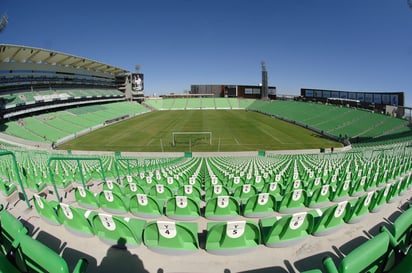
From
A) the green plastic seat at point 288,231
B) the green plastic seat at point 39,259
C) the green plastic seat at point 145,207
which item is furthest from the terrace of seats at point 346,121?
the green plastic seat at point 39,259

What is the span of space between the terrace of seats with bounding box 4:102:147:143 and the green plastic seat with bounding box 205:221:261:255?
43001 mm

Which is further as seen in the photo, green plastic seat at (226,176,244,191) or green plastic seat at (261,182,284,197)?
green plastic seat at (226,176,244,191)

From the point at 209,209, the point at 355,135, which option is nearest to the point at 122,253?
the point at 209,209

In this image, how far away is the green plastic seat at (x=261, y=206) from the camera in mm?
5715

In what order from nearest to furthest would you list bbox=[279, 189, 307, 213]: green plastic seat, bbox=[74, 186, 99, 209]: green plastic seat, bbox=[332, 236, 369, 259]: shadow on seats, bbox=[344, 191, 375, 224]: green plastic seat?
bbox=[332, 236, 369, 259]: shadow on seats
bbox=[344, 191, 375, 224]: green plastic seat
bbox=[279, 189, 307, 213]: green plastic seat
bbox=[74, 186, 99, 209]: green plastic seat

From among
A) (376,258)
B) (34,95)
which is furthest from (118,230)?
(34,95)

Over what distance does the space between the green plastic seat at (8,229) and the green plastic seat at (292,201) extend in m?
5.47

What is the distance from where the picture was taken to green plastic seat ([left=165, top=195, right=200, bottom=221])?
18.2 ft

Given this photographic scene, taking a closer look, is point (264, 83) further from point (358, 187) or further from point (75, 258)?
point (75, 258)

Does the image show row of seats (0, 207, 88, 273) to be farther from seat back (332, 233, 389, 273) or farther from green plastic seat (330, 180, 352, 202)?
green plastic seat (330, 180, 352, 202)

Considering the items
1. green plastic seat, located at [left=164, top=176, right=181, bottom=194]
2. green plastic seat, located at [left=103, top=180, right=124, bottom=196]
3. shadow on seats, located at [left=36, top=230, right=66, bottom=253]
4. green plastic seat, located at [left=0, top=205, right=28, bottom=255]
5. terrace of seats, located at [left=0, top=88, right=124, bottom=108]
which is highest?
terrace of seats, located at [left=0, top=88, right=124, bottom=108]

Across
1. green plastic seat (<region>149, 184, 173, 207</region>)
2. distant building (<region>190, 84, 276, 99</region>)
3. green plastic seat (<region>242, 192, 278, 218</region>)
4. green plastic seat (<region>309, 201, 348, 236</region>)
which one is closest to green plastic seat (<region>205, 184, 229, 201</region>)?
green plastic seat (<region>242, 192, 278, 218</region>)

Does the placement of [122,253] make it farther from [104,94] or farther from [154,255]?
[104,94]

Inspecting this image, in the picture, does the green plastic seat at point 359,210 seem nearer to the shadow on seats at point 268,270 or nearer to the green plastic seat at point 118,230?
the shadow on seats at point 268,270
